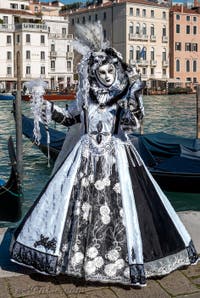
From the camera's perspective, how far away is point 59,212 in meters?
2.23

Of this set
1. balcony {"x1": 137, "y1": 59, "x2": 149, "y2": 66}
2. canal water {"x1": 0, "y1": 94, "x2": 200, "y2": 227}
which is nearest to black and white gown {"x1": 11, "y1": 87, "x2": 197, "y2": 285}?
canal water {"x1": 0, "y1": 94, "x2": 200, "y2": 227}

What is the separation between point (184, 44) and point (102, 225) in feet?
132

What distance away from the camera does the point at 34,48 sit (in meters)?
34.9

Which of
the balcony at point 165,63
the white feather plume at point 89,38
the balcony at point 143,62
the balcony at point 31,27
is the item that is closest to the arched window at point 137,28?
the balcony at point 143,62

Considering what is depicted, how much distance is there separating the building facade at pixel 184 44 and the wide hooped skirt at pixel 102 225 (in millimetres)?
38423

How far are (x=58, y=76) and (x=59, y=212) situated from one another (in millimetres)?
34306

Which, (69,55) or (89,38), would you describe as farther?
(69,55)

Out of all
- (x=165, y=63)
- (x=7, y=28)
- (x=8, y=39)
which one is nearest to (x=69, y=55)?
(x=8, y=39)

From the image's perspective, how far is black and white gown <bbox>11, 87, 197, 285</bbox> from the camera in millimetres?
2178

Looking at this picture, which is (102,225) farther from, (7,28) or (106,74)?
(7,28)

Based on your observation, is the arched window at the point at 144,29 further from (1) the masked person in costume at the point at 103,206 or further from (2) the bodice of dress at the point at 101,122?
(2) the bodice of dress at the point at 101,122

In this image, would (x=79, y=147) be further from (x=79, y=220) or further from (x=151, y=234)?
(x=151, y=234)

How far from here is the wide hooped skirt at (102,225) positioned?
218 centimetres

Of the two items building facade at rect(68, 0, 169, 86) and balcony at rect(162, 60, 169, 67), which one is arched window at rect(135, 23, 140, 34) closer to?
building facade at rect(68, 0, 169, 86)
